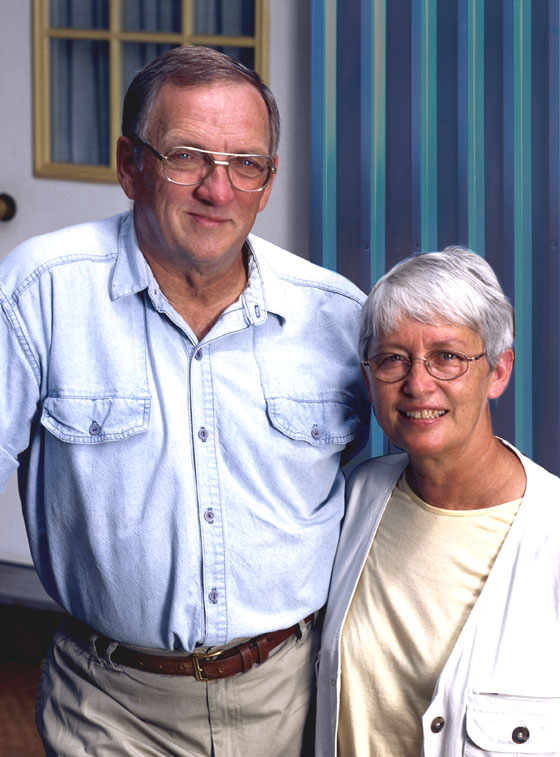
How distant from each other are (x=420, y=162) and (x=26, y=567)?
1.87 m

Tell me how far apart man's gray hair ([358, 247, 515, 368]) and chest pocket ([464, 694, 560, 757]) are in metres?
0.55

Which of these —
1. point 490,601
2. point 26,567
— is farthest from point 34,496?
point 26,567

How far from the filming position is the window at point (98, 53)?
3107 millimetres

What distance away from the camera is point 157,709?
1.72 metres

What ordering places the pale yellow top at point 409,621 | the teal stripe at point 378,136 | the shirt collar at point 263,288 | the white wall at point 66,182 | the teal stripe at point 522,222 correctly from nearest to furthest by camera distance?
the pale yellow top at point 409,621 → the shirt collar at point 263,288 → the teal stripe at point 522,222 → the teal stripe at point 378,136 → the white wall at point 66,182

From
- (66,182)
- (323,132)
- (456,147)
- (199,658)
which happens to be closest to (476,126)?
(456,147)

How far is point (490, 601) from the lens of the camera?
64.1 inches

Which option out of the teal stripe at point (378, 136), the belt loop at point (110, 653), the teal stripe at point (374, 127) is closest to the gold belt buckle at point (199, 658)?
the belt loop at point (110, 653)

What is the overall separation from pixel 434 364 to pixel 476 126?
1.22m

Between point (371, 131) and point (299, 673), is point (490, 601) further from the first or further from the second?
point (371, 131)

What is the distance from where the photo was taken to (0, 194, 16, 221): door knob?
11.0 ft

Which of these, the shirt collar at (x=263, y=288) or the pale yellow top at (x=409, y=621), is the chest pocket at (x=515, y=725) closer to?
the pale yellow top at (x=409, y=621)

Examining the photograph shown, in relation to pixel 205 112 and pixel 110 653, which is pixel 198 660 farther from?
pixel 205 112

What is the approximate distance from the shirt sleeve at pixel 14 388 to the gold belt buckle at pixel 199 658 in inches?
17.4
